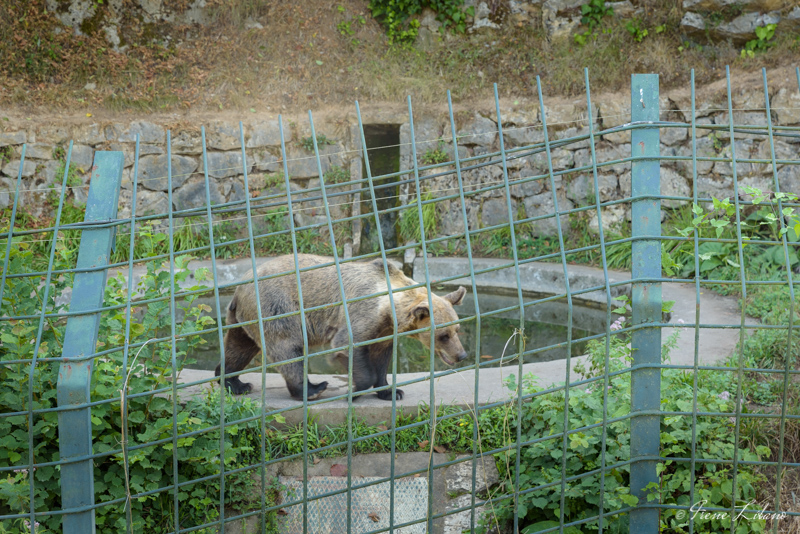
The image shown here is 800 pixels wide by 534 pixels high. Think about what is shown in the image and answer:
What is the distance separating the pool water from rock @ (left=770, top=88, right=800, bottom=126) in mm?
3961

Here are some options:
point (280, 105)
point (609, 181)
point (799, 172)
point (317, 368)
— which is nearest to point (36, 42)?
point (280, 105)

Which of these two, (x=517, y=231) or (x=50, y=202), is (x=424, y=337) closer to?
(x=517, y=231)

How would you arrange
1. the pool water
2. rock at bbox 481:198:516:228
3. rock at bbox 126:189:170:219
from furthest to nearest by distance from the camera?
rock at bbox 481:198:516:228
rock at bbox 126:189:170:219
the pool water

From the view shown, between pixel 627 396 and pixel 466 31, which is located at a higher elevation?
pixel 466 31

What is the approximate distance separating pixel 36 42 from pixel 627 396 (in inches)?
440

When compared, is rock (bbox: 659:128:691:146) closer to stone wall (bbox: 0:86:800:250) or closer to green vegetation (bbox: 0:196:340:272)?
stone wall (bbox: 0:86:800:250)

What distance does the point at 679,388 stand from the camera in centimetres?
388

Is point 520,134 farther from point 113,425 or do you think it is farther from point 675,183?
point 113,425

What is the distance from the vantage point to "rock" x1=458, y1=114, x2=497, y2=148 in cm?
1042

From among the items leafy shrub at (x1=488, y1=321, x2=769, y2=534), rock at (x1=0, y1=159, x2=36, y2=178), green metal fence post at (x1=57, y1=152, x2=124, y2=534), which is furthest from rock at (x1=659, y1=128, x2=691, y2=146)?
rock at (x1=0, y1=159, x2=36, y2=178)

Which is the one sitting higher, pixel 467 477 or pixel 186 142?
pixel 186 142

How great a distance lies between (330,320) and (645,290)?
2.51 meters

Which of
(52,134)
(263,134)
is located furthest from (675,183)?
(52,134)

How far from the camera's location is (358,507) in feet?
13.0
